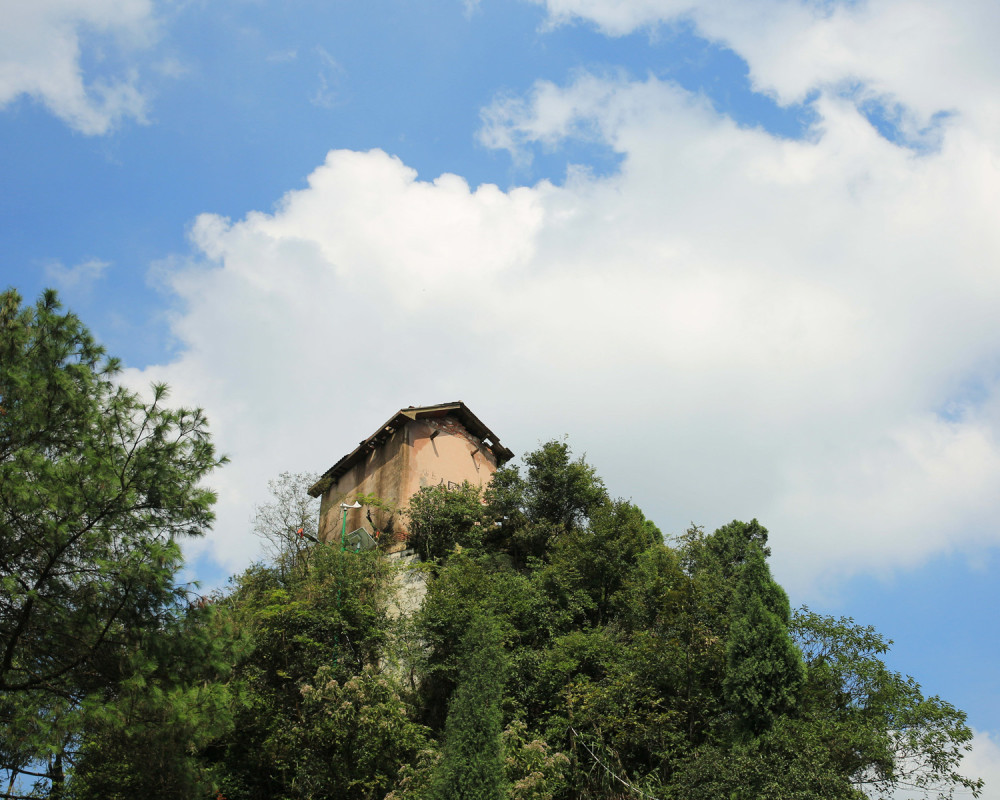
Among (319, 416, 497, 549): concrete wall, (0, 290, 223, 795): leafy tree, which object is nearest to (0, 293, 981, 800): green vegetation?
(0, 290, 223, 795): leafy tree

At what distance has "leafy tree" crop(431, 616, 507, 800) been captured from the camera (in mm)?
12836

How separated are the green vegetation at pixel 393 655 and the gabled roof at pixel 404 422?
402 cm

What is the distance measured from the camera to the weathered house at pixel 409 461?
86.0 feet

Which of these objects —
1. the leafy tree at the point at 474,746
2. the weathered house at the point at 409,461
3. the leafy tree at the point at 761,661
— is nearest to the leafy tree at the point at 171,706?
the leafy tree at the point at 474,746

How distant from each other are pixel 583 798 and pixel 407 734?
11.2ft

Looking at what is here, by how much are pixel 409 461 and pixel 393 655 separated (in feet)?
27.9

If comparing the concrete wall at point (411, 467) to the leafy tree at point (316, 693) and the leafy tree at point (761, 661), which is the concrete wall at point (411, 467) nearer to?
the leafy tree at point (316, 693)

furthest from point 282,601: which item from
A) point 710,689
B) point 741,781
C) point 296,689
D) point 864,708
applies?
point 864,708

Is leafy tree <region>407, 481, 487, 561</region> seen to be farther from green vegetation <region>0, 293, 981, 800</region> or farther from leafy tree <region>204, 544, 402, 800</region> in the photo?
leafy tree <region>204, 544, 402, 800</region>

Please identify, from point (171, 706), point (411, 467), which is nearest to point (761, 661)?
point (171, 706)

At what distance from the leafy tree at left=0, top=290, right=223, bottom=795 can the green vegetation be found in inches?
1.2

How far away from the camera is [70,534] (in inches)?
405

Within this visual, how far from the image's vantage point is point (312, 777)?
15.2 meters

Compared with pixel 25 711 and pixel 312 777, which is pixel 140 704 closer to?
pixel 25 711
